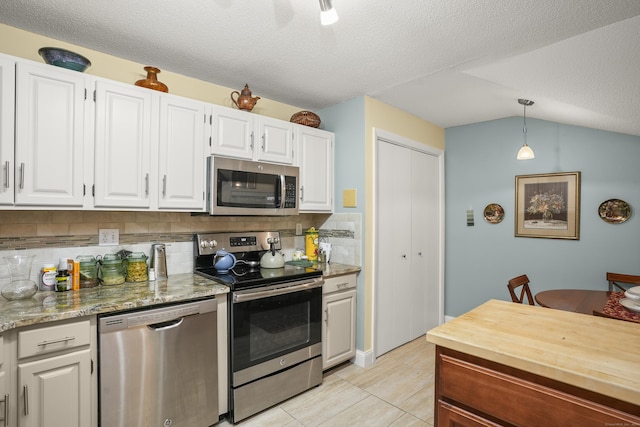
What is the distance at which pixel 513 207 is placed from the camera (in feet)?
11.7

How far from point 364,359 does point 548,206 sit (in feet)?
7.83

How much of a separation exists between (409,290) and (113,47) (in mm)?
3354

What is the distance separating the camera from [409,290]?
11.7 ft

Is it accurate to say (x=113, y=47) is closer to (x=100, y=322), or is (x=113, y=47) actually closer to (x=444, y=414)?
(x=100, y=322)

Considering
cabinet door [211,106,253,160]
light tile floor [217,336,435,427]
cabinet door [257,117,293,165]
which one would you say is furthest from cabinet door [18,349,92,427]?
cabinet door [257,117,293,165]

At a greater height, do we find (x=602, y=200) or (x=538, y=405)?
(x=602, y=200)

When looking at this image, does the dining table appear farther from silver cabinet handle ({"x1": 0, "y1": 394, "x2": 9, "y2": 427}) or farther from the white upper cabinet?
silver cabinet handle ({"x1": 0, "y1": 394, "x2": 9, "y2": 427})

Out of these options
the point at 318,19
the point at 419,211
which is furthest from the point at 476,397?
the point at 419,211

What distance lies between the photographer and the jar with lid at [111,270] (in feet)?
7.01

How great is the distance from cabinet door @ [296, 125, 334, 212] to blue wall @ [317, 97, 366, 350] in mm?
80

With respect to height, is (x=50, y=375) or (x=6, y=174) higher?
(x=6, y=174)

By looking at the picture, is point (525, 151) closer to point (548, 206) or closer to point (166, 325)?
point (548, 206)

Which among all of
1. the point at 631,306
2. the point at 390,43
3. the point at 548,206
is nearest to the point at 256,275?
the point at 390,43

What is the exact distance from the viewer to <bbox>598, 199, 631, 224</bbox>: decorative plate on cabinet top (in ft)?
9.41
